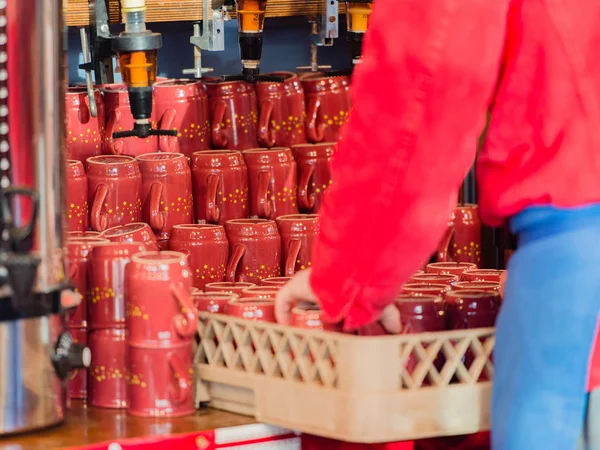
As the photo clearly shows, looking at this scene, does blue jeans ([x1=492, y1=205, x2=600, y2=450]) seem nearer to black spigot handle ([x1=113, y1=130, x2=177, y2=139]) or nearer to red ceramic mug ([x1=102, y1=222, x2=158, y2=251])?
red ceramic mug ([x1=102, y1=222, x2=158, y2=251])

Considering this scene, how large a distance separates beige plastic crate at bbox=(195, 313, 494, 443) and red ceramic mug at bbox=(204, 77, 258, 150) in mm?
766

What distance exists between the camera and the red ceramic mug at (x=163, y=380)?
5.85ft

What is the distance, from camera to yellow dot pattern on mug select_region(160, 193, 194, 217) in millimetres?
2271

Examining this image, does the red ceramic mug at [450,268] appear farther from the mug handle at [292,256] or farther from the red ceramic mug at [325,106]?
the red ceramic mug at [325,106]

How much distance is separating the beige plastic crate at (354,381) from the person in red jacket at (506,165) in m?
0.14

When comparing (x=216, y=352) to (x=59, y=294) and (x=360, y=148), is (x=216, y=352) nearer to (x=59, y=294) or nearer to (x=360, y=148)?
(x=59, y=294)

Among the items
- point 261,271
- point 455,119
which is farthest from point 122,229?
point 455,119

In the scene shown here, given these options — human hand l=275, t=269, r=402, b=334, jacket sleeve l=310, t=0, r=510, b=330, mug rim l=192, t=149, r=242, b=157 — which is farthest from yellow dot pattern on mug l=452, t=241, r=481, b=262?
jacket sleeve l=310, t=0, r=510, b=330

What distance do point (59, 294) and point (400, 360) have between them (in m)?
0.45

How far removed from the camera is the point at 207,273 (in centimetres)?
220

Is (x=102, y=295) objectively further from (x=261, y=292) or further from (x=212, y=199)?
(x=212, y=199)

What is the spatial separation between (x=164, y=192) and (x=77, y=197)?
170mm

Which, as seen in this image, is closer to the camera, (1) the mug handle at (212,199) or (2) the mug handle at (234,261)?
(2) the mug handle at (234,261)

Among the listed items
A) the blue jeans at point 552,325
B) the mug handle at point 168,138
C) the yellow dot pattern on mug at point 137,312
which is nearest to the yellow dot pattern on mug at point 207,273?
the mug handle at point 168,138
